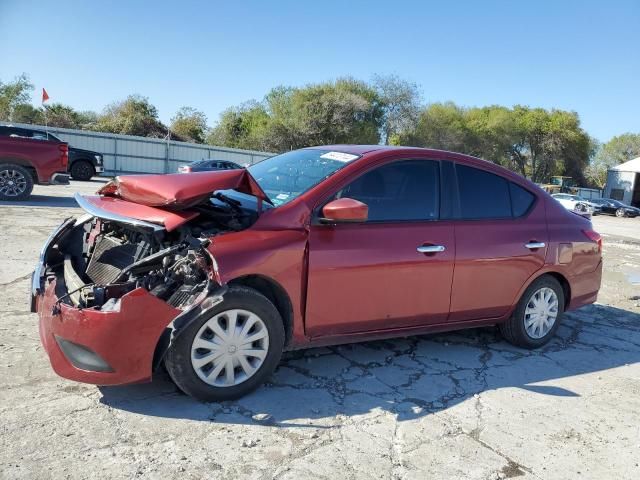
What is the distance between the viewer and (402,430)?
10.6 ft

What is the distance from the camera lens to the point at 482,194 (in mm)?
4496

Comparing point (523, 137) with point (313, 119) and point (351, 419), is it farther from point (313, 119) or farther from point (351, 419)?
point (351, 419)

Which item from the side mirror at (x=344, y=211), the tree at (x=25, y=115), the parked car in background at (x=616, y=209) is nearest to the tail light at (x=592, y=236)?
the side mirror at (x=344, y=211)

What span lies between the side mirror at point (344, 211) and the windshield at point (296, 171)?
0.28m

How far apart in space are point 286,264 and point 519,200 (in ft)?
7.88

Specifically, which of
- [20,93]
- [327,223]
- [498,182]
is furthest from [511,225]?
[20,93]

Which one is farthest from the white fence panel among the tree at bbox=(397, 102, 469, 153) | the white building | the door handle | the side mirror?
the white building

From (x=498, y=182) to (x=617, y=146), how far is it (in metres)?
85.3

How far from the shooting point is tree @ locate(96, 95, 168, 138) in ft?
139

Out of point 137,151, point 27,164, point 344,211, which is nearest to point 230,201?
point 344,211

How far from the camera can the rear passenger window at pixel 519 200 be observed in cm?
470

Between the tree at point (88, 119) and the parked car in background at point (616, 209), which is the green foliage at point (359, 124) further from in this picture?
the parked car in background at point (616, 209)

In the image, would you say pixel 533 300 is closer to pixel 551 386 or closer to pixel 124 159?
pixel 551 386

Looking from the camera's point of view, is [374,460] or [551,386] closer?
[374,460]
